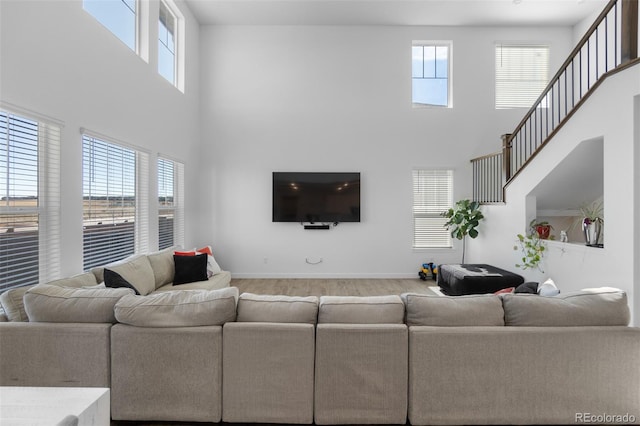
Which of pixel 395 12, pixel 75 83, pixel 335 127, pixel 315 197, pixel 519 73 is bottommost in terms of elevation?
pixel 315 197

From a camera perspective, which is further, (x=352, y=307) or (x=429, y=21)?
(x=429, y=21)

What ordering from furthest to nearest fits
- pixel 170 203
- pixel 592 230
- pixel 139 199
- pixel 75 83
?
1. pixel 170 203
2. pixel 139 199
3. pixel 592 230
4. pixel 75 83

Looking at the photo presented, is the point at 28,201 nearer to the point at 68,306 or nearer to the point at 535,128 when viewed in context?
the point at 68,306

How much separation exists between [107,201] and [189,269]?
48.1 inches

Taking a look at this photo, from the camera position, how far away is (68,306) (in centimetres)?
205

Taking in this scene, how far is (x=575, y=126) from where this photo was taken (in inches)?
154

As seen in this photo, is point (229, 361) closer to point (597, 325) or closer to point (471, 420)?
point (471, 420)

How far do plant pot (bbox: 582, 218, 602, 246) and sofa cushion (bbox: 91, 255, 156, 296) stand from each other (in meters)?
4.78

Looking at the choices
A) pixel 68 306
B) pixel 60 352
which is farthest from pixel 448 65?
pixel 60 352

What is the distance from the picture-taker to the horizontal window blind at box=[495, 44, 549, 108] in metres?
6.65

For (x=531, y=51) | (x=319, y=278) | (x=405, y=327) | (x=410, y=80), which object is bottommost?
(x=319, y=278)

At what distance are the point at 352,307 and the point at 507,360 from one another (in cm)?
88

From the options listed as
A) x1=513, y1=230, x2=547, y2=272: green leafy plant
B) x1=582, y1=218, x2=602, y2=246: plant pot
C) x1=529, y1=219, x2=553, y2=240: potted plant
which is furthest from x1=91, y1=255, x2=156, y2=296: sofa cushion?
x1=529, y1=219, x2=553, y2=240: potted plant

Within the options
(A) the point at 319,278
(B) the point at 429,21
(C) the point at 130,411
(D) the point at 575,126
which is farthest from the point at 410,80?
(C) the point at 130,411
